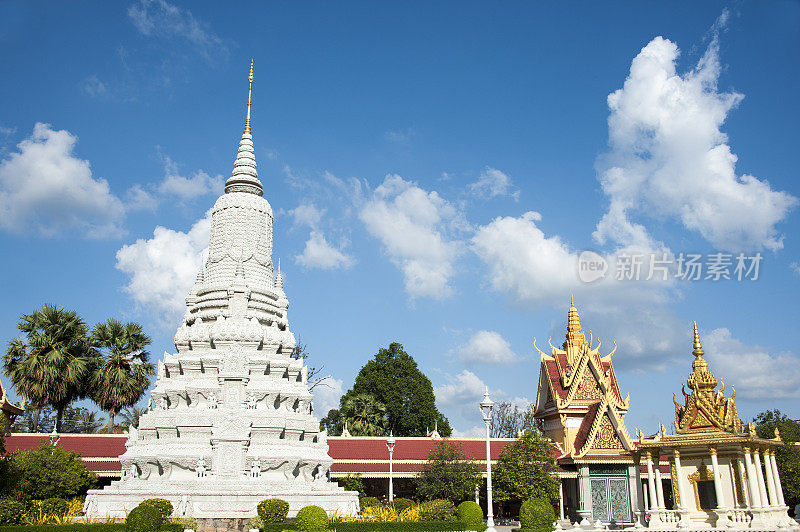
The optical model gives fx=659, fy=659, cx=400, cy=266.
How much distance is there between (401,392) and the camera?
5512cm

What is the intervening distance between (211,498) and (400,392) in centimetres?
3099

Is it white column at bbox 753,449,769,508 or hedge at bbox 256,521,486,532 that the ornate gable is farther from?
hedge at bbox 256,521,486,532

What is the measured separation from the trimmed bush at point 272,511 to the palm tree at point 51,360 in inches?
833

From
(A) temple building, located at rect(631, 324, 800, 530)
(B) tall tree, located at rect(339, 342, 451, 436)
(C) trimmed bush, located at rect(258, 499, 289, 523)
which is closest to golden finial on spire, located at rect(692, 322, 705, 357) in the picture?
(A) temple building, located at rect(631, 324, 800, 530)

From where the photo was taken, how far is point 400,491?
38.8 m

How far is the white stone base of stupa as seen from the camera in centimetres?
2469

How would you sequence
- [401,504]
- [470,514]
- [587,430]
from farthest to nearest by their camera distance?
[587,430] < [401,504] < [470,514]

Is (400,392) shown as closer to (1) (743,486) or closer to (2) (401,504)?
(2) (401,504)

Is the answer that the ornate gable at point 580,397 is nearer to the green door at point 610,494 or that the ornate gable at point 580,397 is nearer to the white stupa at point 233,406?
the green door at point 610,494

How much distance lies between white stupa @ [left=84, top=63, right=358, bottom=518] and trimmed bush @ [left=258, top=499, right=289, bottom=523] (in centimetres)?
145

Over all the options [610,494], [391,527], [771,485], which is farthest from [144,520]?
[610,494]

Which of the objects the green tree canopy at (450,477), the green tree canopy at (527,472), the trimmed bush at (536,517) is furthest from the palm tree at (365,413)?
the trimmed bush at (536,517)

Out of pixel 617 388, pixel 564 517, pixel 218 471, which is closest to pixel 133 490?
pixel 218 471

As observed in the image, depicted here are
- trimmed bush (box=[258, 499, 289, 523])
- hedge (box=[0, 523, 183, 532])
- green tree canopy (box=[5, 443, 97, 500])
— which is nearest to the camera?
hedge (box=[0, 523, 183, 532])
